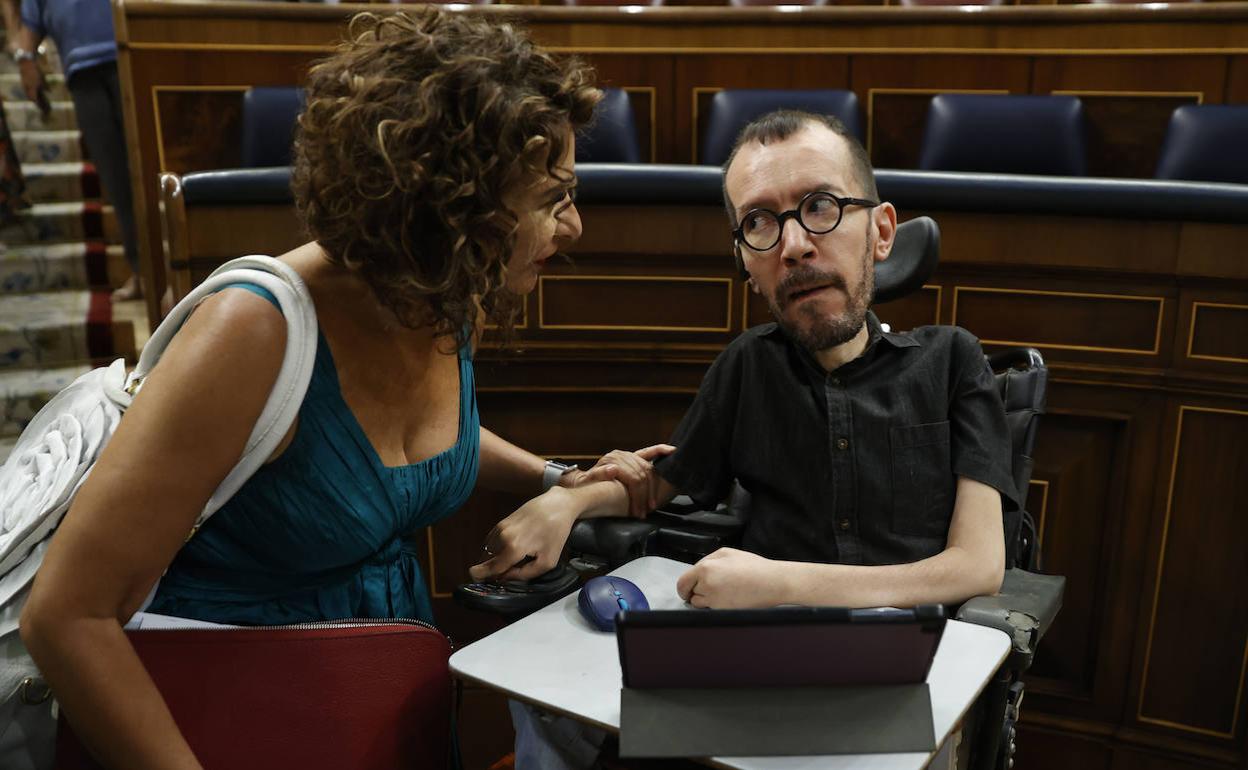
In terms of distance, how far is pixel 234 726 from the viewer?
0.86m

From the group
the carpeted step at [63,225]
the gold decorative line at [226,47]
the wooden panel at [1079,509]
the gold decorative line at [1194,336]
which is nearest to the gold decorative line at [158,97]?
the gold decorative line at [226,47]

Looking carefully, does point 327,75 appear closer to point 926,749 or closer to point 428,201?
point 428,201

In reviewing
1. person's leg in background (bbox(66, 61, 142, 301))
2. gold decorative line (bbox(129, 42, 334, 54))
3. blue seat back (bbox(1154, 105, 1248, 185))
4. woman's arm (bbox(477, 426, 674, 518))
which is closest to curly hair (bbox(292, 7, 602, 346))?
woman's arm (bbox(477, 426, 674, 518))

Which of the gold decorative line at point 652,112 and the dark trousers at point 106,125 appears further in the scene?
the dark trousers at point 106,125

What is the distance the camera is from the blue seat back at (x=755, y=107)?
2451 millimetres

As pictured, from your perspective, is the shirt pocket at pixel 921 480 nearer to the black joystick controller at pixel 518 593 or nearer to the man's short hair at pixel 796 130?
the man's short hair at pixel 796 130

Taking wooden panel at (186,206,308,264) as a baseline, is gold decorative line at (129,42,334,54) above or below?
above

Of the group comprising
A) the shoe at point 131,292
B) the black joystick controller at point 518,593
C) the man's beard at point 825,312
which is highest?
the man's beard at point 825,312

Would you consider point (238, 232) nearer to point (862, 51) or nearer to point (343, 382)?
point (343, 382)

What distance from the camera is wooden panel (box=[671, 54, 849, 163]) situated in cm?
263

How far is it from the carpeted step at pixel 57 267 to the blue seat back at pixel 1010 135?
289cm

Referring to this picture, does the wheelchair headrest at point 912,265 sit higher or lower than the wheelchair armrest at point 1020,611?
higher

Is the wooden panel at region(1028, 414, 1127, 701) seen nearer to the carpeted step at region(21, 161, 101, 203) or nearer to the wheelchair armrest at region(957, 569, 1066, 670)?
the wheelchair armrest at region(957, 569, 1066, 670)

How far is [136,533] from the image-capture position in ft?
2.59
